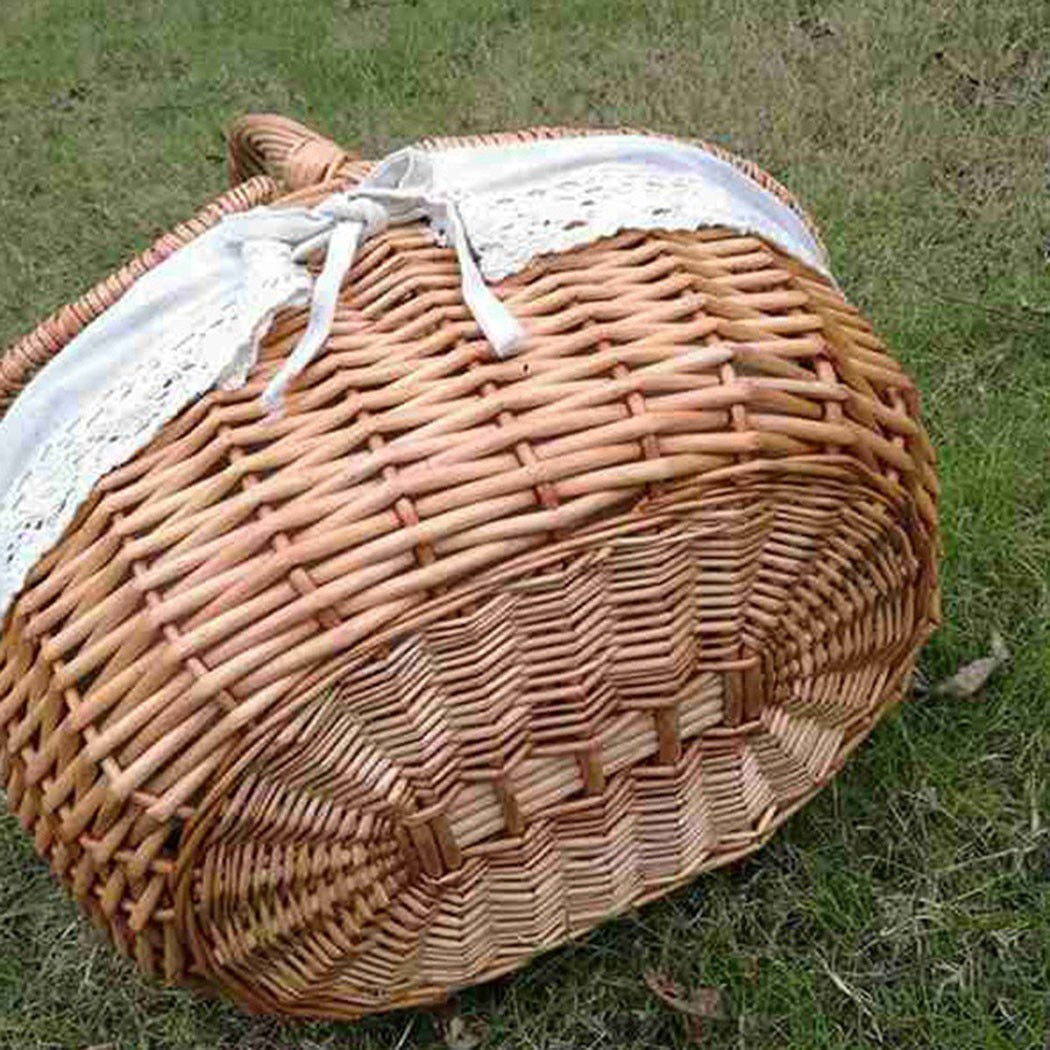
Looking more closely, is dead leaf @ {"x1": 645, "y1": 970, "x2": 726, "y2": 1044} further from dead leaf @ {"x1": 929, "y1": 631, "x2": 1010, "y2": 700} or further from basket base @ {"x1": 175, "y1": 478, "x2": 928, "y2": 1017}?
dead leaf @ {"x1": 929, "y1": 631, "x2": 1010, "y2": 700}

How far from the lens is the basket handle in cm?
164

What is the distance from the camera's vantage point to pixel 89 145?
3887mm

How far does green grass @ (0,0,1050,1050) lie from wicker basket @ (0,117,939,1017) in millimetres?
252

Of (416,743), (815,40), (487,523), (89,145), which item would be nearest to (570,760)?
(416,743)

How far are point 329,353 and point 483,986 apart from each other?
0.76m

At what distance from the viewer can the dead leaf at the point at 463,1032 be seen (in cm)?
158

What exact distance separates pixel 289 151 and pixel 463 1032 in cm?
101

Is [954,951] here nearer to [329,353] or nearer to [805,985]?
[805,985]

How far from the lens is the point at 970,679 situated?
181cm

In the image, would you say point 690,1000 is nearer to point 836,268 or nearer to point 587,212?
point 587,212

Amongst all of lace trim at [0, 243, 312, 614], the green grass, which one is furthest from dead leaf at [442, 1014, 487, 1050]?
lace trim at [0, 243, 312, 614]

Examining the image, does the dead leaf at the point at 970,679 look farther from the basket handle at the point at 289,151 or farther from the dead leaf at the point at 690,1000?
the basket handle at the point at 289,151

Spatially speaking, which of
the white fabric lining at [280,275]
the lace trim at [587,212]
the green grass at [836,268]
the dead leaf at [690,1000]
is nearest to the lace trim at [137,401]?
the white fabric lining at [280,275]

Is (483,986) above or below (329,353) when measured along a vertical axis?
below
